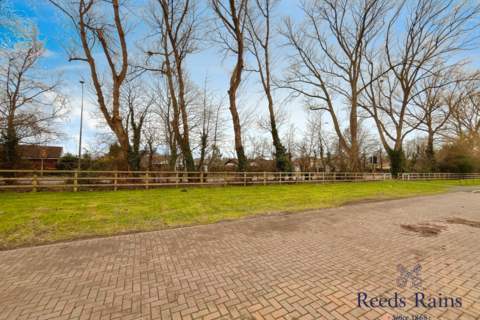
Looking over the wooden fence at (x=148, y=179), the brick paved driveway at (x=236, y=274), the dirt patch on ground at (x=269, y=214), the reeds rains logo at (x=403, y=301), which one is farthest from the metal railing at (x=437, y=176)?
the reeds rains logo at (x=403, y=301)

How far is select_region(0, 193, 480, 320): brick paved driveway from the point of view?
89.4 inches

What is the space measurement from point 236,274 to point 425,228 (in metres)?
5.24

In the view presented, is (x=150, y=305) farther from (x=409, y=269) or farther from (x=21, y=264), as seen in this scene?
(x=409, y=269)

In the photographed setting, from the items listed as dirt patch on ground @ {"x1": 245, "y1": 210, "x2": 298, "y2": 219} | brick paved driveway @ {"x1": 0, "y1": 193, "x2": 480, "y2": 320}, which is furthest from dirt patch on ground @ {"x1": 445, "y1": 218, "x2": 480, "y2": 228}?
dirt patch on ground @ {"x1": 245, "y1": 210, "x2": 298, "y2": 219}

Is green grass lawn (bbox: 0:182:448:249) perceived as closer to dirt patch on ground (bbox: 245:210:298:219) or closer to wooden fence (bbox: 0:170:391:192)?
dirt patch on ground (bbox: 245:210:298:219)

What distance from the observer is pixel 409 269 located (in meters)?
3.16

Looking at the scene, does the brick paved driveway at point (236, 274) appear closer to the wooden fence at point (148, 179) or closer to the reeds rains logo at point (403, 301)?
the reeds rains logo at point (403, 301)

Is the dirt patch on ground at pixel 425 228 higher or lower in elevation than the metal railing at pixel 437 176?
lower

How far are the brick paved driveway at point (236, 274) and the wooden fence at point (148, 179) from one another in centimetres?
850

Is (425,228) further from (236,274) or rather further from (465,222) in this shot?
(236,274)

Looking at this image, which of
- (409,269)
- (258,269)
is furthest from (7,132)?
(409,269)

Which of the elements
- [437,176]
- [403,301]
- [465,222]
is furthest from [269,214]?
[437,176]

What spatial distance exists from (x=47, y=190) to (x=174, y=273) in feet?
37.7

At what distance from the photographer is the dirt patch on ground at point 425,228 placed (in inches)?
193
